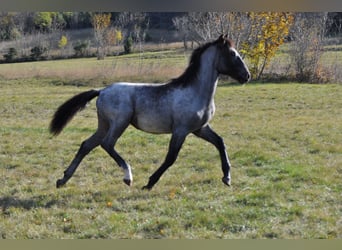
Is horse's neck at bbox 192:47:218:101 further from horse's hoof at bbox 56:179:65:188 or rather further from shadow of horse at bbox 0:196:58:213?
shadow of horse at bbox 0:196:58:213

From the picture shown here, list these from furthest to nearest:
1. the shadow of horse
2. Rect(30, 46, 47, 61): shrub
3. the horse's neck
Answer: Rect(30, 46, 47, 61): shrub
the horse's neck
the shadow of horse

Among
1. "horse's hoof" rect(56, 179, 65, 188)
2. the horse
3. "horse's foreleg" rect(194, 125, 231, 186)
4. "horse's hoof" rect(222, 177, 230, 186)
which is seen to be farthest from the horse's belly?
"horse's hoof" rect(56, 179, 65, 188)

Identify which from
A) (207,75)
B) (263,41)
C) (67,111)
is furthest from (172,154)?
(263,41)

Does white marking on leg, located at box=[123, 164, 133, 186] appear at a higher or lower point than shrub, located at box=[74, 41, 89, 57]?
higher

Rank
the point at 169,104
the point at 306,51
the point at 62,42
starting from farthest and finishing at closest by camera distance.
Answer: the point at 62,42, the point at 306,51, the point at 169,104

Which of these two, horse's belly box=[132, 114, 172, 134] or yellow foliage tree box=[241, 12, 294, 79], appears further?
yellow foliage tree box=[241, 12, 294, 79]

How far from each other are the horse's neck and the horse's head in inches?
5.0

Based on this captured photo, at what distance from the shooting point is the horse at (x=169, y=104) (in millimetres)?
6191

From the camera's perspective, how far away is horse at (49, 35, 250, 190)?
244 inches

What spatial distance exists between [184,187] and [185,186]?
0.29ft

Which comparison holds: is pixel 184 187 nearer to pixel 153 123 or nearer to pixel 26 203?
pixel 153 123

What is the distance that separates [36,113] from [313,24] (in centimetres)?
1562

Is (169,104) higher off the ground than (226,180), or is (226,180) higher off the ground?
(169,104)

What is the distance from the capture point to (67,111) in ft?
21.1
